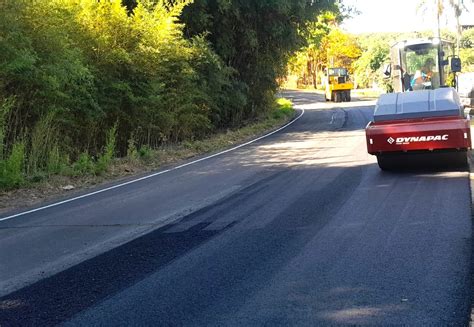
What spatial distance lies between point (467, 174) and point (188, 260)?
6.06 meters

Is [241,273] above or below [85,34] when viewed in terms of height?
below

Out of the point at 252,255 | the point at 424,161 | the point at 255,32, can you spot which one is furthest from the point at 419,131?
the point at 255,32

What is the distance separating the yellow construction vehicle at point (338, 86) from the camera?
152ft

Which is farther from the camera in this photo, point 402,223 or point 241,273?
point 402,223

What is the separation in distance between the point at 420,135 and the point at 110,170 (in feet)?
25.3

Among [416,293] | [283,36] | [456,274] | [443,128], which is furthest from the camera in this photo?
[283,36]

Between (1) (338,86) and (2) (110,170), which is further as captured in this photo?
(1) (338,86)

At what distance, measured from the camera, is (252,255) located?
569 cm

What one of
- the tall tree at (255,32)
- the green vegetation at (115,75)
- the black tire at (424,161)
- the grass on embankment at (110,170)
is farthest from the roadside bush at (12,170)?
the tall tree at (255,32)

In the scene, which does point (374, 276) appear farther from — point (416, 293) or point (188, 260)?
point (188, 260)

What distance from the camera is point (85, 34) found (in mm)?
14656

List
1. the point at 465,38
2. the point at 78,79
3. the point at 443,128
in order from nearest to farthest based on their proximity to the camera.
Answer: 1. the point at 443,128
2. the point at 78,79
3. the point at 465,38

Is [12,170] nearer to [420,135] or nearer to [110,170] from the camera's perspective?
[110,170]

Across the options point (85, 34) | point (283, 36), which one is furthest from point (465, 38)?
point (85, 34)
